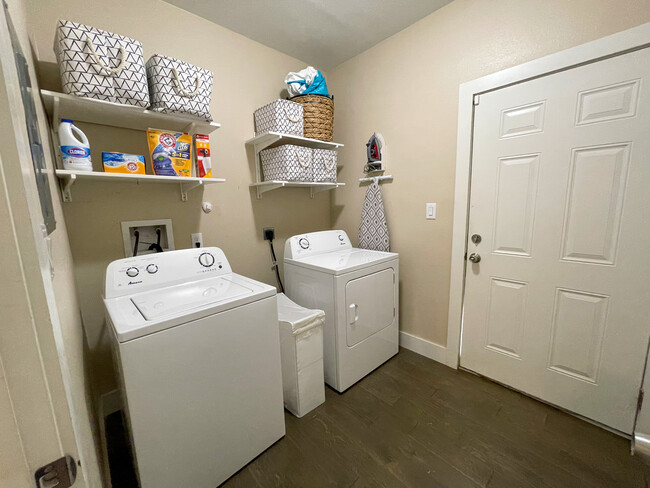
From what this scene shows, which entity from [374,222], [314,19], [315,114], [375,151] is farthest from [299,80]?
[374,222]

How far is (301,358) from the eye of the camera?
1.62 metres

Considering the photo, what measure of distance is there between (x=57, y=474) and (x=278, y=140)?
2.06m

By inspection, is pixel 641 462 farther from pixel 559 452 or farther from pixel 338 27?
pixel 338 27

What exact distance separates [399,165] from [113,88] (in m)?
1.84

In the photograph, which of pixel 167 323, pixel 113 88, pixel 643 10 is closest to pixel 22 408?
pixel 167 323

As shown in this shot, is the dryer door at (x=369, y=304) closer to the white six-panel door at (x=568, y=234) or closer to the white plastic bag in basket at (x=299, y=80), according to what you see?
the white six-panel door at (x=568, y=234)

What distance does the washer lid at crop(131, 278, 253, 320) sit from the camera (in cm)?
114

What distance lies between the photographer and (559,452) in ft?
4.55

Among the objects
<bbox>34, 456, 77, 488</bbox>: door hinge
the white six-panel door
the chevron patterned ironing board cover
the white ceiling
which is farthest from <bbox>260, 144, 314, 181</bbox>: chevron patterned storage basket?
<bbox>34, 456, 77, 488</bbox>: door hinge

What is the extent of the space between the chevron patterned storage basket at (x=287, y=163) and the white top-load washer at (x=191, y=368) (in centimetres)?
89

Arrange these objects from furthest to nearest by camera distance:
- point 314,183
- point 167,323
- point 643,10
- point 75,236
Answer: point 314,183 → point 75,236 → point 643,10 → point 167,323

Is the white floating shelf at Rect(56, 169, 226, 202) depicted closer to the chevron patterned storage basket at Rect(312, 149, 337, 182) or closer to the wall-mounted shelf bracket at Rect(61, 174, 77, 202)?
the wall-mounted shelf bracket at Rect(61, 174, 77, 202)

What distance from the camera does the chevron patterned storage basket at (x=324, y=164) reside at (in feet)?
7.09

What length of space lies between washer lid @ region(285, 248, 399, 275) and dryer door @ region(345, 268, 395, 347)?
0.09 m
